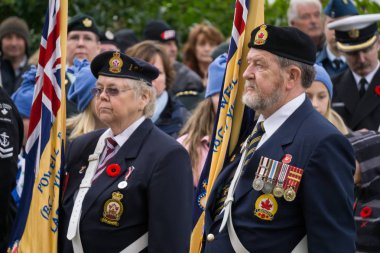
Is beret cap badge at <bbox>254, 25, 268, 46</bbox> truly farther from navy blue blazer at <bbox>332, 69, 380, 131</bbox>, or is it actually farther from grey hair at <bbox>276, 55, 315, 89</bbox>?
navy blue blazer at <bbox>332, 69, 380, 131</bbox>

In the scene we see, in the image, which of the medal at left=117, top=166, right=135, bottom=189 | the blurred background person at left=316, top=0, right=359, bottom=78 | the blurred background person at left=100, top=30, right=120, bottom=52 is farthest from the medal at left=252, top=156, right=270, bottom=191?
the blurred background person at left=100, top=30, right=120, bottom=52

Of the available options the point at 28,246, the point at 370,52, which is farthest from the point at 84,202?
the point at 370,52

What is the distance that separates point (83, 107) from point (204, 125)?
36.2 inches

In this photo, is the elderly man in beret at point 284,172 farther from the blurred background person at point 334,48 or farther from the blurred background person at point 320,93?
the blurred background person at point 334,48

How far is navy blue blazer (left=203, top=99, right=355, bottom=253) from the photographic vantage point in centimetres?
519

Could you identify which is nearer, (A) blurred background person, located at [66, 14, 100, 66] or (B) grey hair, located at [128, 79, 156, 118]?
(B) grey hair, located at [128, 79, 156, 118]

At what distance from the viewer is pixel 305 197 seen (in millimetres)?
5223

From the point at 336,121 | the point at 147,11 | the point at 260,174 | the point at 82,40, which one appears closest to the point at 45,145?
the point at 260,174

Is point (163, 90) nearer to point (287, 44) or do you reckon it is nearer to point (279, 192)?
point (287, 44)

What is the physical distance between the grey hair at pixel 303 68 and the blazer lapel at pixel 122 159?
1141mm

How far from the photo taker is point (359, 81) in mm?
9055

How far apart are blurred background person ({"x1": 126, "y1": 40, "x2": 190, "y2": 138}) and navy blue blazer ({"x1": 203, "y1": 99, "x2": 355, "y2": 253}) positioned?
9.68ft

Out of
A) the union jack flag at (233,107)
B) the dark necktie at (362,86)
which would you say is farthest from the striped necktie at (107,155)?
the dark necktie at (362,86)

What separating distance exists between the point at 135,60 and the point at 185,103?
3637 millimetres
